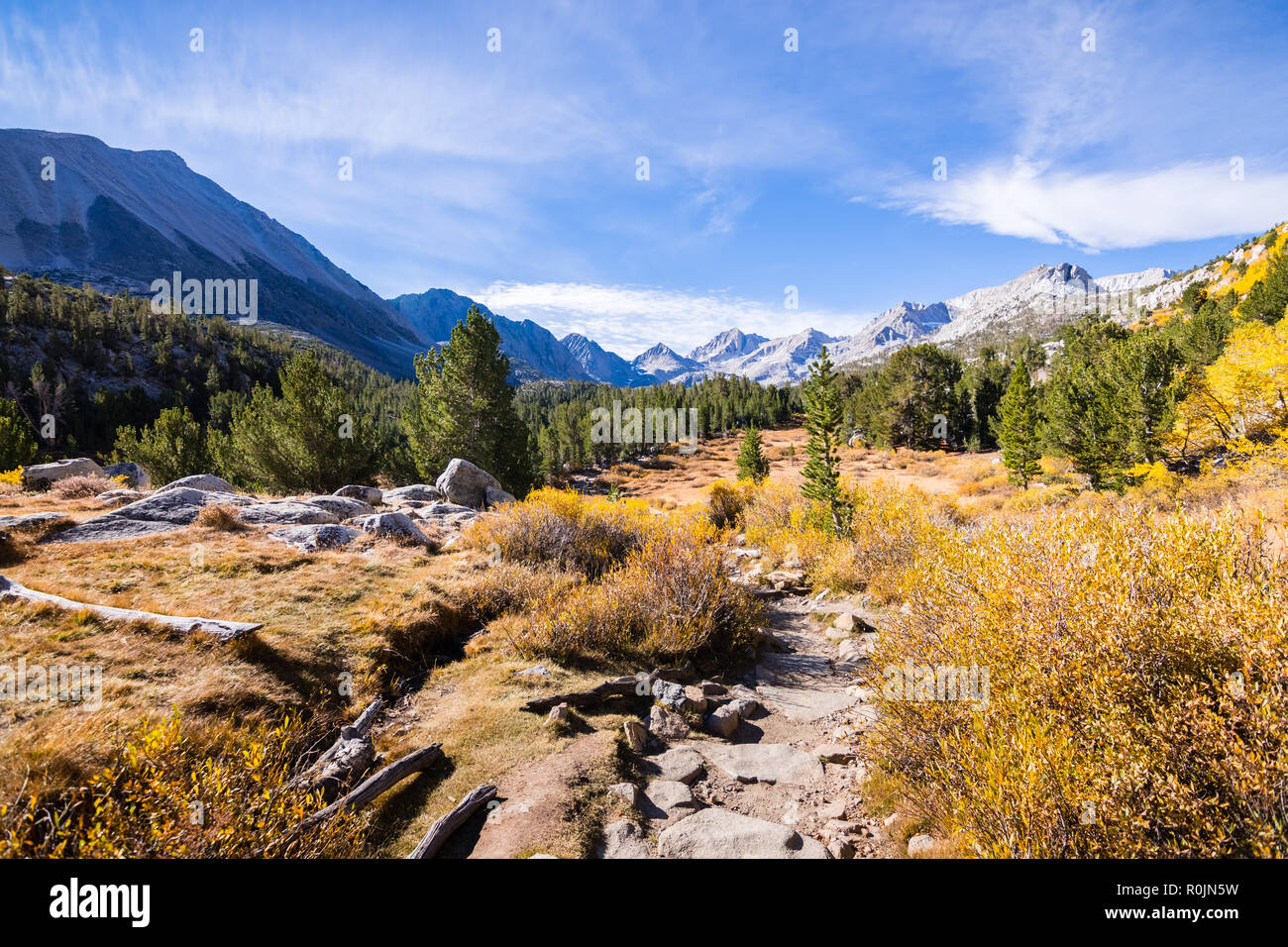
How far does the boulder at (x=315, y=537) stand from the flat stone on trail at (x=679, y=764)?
412 inches

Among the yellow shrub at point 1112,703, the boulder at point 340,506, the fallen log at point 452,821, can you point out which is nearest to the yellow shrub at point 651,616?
the fallen log at point 452,821

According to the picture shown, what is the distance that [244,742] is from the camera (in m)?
5.19

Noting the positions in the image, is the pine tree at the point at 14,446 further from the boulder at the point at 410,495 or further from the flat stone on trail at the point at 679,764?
the flat stone on trail at the point at 679,764

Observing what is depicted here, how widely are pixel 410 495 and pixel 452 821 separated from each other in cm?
1949

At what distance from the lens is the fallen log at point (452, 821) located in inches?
174

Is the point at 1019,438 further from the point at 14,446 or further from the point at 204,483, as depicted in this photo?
the point at 14,446

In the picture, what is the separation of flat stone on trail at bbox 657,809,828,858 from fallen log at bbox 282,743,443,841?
290 centimetres

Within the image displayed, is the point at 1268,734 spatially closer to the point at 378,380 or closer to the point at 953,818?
the point at 953,818

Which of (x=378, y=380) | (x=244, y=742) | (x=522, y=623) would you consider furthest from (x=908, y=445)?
(x=378, y=380)

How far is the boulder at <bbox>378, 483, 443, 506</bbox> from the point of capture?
69.0ft

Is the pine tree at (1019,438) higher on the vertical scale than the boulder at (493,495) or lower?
higher
